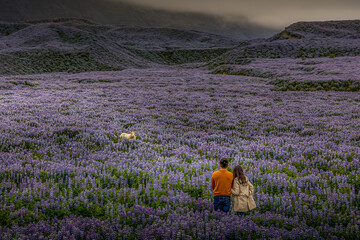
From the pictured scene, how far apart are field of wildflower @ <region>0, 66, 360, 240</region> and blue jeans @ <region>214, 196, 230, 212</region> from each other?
18 centimetres

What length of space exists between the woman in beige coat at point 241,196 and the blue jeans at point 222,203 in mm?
159

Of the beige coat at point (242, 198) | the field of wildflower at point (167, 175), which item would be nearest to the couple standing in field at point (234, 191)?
the beige coat at point (242, 198)

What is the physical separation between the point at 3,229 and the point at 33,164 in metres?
3.52

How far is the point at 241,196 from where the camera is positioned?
228 inches

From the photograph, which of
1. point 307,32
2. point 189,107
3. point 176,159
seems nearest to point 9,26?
point 307,32

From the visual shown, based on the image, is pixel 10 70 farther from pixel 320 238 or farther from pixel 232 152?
pixel 320 238

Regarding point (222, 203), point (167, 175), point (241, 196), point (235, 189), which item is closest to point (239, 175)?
point (235, 189)

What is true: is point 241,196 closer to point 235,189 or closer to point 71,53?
point 235,189

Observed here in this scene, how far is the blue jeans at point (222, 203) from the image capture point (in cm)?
597

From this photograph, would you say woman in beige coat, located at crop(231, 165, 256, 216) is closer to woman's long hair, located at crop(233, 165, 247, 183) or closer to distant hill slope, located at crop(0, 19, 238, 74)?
woman's long hair, located at crop(233, 165, 247, 183)

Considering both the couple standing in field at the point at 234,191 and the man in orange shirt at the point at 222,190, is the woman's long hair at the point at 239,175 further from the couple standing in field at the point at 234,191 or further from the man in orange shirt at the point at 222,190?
the man in orange shirt at the point at 222,190

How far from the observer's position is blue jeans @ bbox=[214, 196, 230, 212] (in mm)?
5969

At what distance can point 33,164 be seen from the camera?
8.15 metres

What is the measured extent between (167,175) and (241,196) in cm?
250
